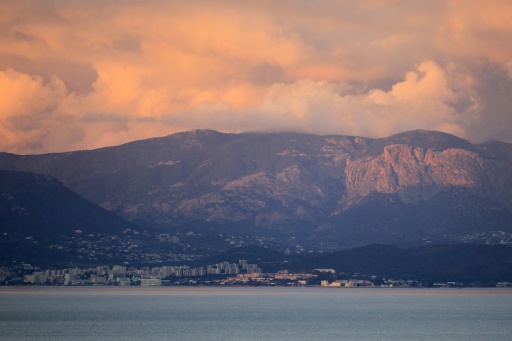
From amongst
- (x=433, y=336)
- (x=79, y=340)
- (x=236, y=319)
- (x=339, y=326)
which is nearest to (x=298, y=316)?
(x=236, y=319)

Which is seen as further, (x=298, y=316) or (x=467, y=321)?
(x=298, y=316)

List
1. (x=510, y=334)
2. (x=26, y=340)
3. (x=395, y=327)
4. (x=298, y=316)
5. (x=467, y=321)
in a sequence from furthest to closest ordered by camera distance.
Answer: (x=298, y=316) → (x=467, y=321) → (x=395, y=327) → (x=510, y=334) → (x=26, y=340)

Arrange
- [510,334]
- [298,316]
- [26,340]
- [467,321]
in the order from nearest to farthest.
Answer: [26,340]
[510,334]
[467,321]
[298,316]

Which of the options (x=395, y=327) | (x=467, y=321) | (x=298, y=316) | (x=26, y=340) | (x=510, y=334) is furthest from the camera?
(x=298, y=316)

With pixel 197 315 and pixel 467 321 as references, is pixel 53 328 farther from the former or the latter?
pixel 467 321

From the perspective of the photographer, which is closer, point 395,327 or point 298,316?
point 395,327

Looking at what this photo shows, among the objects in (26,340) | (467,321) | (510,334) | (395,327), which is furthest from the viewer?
(467,321)

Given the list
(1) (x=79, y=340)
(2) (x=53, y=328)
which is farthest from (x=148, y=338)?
(2) (x=53, y=328)

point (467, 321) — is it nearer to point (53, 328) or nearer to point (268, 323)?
point (268, 323)
